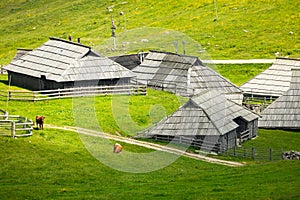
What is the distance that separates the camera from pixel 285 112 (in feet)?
250

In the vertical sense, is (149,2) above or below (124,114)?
above

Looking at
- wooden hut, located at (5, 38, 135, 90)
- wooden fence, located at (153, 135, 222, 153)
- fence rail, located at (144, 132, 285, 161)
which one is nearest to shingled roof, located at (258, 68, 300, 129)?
fence rail, located at (144, 132, 285, 161)

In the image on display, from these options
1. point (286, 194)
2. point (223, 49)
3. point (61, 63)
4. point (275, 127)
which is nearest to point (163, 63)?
point (61, 63)

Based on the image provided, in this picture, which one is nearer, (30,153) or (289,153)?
(30,153)

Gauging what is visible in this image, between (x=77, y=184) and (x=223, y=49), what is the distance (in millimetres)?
65252

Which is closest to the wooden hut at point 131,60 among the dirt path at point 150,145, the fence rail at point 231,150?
the fence rail at point 231,150

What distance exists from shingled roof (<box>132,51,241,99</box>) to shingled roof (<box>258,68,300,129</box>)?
6.88 meters

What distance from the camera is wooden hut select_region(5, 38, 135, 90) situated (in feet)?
261

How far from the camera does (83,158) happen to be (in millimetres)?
56000

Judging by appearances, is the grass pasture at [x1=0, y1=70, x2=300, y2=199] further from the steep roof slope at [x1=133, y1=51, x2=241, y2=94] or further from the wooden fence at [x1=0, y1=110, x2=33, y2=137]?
the steep roof slope at [x1=133, y1=51, x2=241, y2=94]

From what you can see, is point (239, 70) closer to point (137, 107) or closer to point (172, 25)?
point (172, 25)

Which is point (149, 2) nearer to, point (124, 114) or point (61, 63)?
point (61, 63)

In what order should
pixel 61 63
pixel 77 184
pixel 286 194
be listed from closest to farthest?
pixel 286 194 < pixel 77 184 < pixel 61 63

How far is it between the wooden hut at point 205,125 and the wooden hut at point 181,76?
1324cm
